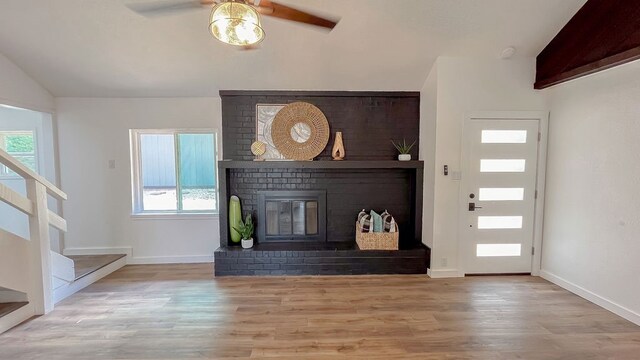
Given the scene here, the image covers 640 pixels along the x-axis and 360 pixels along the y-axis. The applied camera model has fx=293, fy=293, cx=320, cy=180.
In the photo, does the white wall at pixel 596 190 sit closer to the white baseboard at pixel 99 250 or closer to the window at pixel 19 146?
the white baseboard at pixel 99 250

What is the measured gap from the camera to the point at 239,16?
1.70 meters

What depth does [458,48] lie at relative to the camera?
3.28 metres

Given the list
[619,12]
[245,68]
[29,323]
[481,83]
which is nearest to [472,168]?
[481,83]

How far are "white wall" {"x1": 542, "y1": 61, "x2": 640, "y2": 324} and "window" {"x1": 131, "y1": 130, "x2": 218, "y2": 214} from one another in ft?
14.2

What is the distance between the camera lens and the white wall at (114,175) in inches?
157

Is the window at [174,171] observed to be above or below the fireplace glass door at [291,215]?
above

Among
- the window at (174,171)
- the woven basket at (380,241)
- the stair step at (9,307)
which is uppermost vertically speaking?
the window at (174,171)

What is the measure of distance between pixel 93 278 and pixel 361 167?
3.53 meters

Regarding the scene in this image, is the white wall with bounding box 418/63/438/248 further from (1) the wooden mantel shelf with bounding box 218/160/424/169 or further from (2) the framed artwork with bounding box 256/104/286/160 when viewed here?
(2) the framed artwork with bounding box 256/104/286/160

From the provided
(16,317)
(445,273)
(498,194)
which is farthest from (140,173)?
(498,194)

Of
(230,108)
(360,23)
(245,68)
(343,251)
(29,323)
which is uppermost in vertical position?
(360,23)

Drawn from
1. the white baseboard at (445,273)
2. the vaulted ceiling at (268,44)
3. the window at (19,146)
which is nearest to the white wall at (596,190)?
the vaulted ceiling at (268,44)

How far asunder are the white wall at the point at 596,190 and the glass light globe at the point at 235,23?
10.6 ft

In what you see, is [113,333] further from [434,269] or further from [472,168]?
[472,168]
